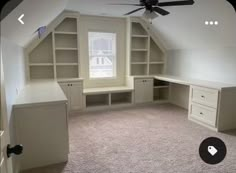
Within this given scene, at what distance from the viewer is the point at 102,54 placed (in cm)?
509

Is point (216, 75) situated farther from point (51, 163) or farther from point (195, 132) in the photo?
point (51, 163)

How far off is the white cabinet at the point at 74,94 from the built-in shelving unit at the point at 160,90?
81.9 inches

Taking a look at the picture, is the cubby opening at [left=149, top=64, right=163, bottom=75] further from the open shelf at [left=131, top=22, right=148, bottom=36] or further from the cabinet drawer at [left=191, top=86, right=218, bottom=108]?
the cabinet drawer at [left=191, top=86, right=218, bottom=108]

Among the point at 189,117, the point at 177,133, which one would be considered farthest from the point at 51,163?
the point at 189,117

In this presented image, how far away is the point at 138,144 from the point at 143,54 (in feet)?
10.5

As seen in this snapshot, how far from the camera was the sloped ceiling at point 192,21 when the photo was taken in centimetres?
309

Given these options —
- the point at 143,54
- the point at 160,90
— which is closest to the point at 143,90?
the point at 160,90

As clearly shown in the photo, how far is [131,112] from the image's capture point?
4.56m

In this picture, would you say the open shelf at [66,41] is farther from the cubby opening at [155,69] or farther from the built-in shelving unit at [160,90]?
the built-in shelving unit at [160,90]

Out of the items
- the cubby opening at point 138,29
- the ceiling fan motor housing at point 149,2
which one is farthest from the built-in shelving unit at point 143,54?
the ceiling fan motor housing at point 149,2

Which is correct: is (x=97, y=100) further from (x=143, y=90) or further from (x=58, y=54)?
(x=58, y=54)

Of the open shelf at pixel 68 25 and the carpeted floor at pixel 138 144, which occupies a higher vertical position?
the open shelf at pixel 68 25

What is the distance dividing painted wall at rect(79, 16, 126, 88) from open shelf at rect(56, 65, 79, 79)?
18 centimetres

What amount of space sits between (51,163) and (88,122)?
1537mm
